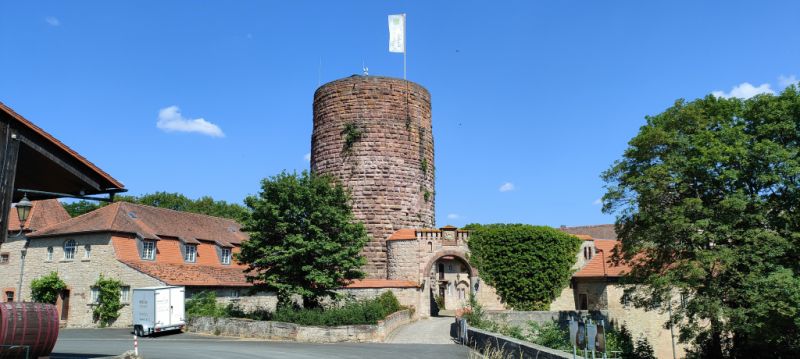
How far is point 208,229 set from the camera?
35.9 metres

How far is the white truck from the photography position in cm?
2311

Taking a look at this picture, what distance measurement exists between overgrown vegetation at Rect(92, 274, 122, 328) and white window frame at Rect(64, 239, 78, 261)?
3.15 metres

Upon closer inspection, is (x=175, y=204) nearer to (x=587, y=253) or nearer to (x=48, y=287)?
(x=48, y=287)

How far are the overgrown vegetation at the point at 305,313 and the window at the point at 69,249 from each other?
728cm

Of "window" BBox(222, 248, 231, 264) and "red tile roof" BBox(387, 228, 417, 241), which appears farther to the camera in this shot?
A: "window" BBox(222, 248, 231, 264)

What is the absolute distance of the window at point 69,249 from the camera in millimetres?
29308

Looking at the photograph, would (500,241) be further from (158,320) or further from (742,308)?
(158,320)

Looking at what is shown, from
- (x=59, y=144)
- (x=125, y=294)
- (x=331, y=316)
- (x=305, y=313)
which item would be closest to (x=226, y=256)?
(x=125, y=294)

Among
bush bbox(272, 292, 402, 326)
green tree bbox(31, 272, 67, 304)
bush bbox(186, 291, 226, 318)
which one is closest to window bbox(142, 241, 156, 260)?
bush bbox(186, 291, 226, 318)

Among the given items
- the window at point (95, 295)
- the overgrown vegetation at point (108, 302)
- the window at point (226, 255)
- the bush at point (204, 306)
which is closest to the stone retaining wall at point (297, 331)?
the bush at point (204, 306)

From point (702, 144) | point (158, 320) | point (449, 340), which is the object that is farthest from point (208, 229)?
point (702, 144)

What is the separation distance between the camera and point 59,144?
1204cm

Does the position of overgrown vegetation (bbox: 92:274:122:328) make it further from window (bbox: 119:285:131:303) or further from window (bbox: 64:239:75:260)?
window (bbox: 64:239:75:260)

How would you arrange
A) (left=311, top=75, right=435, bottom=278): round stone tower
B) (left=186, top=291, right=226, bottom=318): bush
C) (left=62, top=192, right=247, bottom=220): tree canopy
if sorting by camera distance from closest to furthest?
1. (left=186, top=291, right=226, bottom=318): bush
2. (left=311, top=75, right=435, bottom=278): round stone tower
3. (left=62, top=192, right=247, bottom=220): tree canopy
